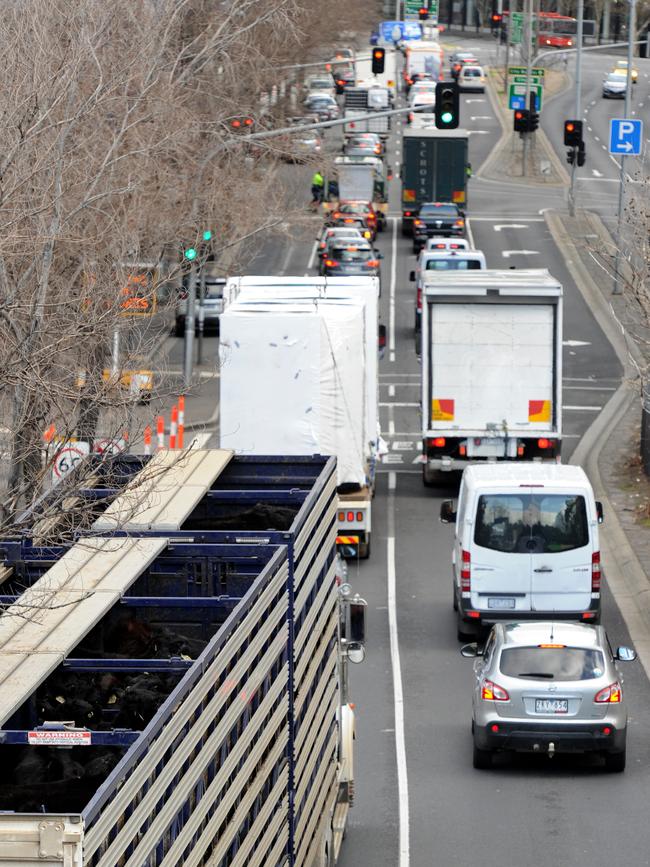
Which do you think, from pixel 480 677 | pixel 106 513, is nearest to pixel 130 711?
pixel 106 513

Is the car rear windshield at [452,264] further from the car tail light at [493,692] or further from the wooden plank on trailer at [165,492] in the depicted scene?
the wooden plank on trailer at [165,492]

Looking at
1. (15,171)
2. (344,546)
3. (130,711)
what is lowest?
(344,546)

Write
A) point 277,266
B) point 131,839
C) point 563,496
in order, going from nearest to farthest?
point 131,839, point 563,496, point 277,266

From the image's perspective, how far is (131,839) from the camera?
273 inches

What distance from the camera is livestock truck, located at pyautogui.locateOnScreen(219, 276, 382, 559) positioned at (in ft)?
83.3

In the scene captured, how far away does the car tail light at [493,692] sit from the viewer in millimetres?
17297

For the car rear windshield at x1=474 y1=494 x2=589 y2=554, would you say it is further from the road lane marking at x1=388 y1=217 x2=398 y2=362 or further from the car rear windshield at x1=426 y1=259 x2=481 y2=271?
the car rear windshield at x1=426 y1=259 x2=481 y2=271

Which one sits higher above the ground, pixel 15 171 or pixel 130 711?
pixel 15 171

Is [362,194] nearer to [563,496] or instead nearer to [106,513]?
[563,496]

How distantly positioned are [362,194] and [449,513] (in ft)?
151

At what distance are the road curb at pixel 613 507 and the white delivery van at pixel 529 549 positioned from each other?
1290 millimetres

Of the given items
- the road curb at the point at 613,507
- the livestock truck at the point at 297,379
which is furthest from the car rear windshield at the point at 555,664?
the livestock truck at the point at 297,379

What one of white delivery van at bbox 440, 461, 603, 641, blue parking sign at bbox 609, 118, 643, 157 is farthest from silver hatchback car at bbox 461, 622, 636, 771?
blue parking sign at bbox 609, 118, 643, 157

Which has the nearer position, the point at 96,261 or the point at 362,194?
the point at 96,261
